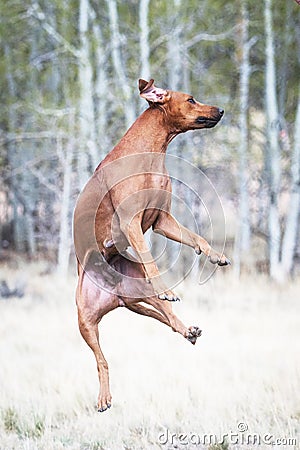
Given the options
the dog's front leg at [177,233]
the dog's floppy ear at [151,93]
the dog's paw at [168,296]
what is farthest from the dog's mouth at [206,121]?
the dog's paw at [168,296]

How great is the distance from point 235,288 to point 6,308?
263 cm

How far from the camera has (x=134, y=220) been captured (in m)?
2.38

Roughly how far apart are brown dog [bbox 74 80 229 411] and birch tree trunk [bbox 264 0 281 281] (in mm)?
6804

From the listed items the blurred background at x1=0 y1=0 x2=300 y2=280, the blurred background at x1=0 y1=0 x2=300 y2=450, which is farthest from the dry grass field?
the blurred background at x1=0 y1=0 x2=300 y2=280

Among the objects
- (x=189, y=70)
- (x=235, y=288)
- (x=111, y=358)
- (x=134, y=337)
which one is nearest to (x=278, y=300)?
(x=235, y=288)

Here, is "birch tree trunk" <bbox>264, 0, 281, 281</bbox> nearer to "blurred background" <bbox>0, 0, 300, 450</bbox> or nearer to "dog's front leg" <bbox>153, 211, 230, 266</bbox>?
"blurred background" <bbox>0, 0, 300, 450</bbox>

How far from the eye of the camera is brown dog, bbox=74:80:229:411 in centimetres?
240

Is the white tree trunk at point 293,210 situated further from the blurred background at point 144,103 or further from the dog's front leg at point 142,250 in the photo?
the dog's front leg at point 142,250

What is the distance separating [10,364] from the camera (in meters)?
6.56

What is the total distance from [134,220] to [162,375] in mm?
3906

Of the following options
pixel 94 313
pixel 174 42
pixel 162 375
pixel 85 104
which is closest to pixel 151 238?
pixel 85 104

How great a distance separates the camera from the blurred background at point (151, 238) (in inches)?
210

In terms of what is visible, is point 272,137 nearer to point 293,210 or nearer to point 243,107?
point 243,107

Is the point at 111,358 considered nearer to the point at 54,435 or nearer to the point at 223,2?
the point at 54,435
